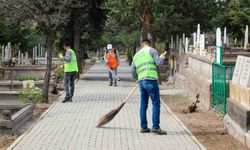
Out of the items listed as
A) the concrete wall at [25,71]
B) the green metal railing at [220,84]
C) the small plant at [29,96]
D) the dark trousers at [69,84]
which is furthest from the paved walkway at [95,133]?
the concrete wall at [25,71]

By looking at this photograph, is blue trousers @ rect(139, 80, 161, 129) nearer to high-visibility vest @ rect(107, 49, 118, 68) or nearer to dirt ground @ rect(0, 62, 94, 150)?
dirt ground @ rect(0, 62, 94, 150)

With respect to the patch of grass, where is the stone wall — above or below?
above

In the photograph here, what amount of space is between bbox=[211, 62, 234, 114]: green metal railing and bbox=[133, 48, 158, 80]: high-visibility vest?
249 cm

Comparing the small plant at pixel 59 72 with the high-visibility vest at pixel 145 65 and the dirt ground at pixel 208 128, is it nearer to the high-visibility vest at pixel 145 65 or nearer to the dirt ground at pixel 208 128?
the dirt ground at pixel 208 128

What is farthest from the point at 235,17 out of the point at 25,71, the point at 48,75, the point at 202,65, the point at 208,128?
the point at 208,128

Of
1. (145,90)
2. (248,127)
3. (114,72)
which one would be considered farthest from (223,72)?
(114,72)

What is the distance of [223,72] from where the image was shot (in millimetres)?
13586

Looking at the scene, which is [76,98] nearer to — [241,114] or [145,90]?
[145,90]

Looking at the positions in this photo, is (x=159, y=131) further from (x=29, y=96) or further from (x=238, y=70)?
(x=29, y=96)

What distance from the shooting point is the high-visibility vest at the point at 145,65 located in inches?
442

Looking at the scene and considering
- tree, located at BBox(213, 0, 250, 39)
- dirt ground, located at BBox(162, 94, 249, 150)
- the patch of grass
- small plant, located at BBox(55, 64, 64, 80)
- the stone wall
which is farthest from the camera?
tree, located at BBox(213, 0, 250, 39)

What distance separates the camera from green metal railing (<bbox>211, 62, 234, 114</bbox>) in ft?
43.8

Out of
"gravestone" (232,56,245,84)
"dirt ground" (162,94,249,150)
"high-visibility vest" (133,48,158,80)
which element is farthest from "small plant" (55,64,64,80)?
"gravestone" (232,56,245,84)

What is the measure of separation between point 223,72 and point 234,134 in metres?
3.19
